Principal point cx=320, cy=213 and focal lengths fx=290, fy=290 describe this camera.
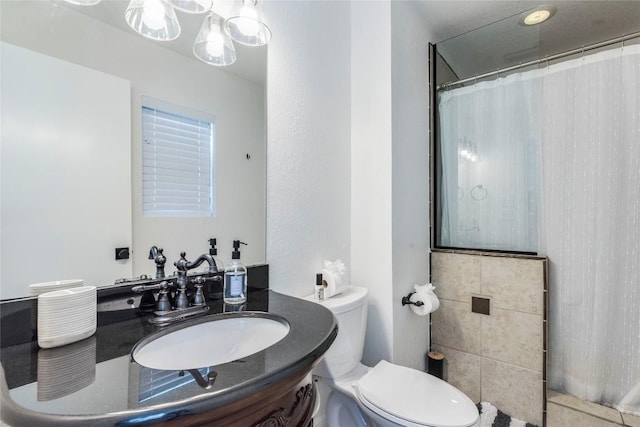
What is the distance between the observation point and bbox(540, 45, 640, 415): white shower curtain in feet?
4.61

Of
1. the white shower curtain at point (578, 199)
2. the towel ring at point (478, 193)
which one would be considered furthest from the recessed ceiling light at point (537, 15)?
the towel ring at point (478, 193)

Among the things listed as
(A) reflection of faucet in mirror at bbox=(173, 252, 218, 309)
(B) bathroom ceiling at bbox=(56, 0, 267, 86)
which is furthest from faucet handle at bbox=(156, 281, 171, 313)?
(B) bathroom ceiling at bbox=(56, 0, 267, 86)

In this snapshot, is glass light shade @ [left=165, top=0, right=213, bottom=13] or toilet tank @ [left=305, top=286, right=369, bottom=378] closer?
glass light shade @ [left=165, top=0, right=213, bottom=13]

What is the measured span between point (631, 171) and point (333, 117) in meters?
1.47

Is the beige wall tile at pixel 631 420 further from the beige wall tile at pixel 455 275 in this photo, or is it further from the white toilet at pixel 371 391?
the white toilet at pixel 371 391

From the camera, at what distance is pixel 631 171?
4.61 ft

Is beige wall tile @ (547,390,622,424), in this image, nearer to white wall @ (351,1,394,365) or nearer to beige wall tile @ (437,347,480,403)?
beige wall tile @ (437,347,480,403)

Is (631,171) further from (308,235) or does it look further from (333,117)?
(308,235)

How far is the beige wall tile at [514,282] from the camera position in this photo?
155 cm

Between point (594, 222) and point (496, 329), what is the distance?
75cm

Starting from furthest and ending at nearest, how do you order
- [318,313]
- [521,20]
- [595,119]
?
[521,20] → [595,119] → [318,313]

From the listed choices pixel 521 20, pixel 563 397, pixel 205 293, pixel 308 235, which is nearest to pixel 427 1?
pixel 521 20

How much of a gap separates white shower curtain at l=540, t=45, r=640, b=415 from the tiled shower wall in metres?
0.12

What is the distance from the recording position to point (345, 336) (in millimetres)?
1234
